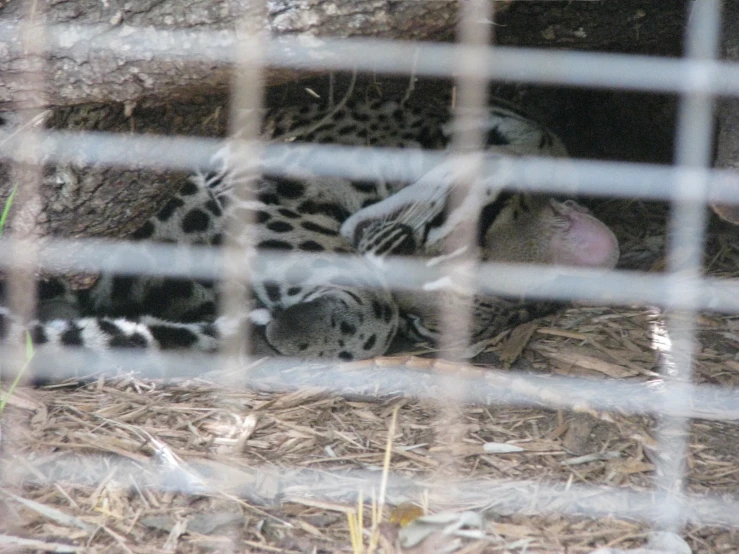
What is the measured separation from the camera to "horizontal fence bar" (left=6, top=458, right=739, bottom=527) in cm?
132

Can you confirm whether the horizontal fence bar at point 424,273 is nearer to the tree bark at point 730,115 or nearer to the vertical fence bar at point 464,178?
the vertical fence bar at point 464,178

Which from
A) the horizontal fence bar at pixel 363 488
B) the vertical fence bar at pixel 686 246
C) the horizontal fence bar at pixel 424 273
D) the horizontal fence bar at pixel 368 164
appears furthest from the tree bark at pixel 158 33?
the horizontal fence bar at pixel 363 488

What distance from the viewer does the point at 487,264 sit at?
1.92 meters

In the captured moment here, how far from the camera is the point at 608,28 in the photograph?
76.4 inches

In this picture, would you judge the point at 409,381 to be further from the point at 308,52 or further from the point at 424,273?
the point at 308,52

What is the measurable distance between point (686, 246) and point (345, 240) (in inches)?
30.4

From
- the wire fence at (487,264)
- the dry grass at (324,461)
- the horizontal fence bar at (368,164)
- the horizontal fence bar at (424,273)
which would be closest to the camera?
the dry grass at (324,461)

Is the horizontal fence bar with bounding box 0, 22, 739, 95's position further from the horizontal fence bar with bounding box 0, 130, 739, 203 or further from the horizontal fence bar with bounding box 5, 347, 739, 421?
the horizontal fence bar with bounding box 5, 347, 739, 421

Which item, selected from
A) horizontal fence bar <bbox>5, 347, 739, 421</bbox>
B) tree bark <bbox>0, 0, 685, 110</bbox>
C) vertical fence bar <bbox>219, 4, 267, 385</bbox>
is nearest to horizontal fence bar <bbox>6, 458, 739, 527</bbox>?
horizontal fence bar <bbox>5, 347, 739, 421</bbox>

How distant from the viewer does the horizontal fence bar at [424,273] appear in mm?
1820

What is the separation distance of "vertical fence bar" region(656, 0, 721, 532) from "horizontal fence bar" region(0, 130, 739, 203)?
38mm

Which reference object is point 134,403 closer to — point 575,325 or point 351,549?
point 351,549

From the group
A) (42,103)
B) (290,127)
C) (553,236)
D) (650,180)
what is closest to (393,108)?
(290,127)

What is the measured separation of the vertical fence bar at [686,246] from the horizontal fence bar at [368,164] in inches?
1.5
